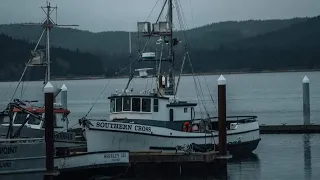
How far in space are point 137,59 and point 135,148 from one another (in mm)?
5063

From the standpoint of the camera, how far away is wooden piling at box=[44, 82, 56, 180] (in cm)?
2545

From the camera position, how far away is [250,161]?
3597 centimetres

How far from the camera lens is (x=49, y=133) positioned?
85.2 feet

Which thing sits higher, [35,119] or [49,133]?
[35,119]

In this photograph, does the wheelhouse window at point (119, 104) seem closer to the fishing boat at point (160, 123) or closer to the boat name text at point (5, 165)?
the fishing boat at point (160, 123)

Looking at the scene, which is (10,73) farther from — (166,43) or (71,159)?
(71,159)

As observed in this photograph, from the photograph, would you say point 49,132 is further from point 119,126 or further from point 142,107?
point 142,107

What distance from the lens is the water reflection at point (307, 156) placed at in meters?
32.4

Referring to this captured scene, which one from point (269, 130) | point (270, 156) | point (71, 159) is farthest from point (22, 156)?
point (269, 130)

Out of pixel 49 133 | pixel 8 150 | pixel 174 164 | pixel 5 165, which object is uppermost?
pixel 49 133

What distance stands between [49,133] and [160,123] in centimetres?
750

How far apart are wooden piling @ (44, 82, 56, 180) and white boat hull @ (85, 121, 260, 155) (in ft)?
13.0

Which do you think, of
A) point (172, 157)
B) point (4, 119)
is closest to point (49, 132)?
point (4, 119)

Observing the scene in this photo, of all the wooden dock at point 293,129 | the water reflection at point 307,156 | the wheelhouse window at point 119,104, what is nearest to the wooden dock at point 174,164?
the wheelhouse window at point 119,104
